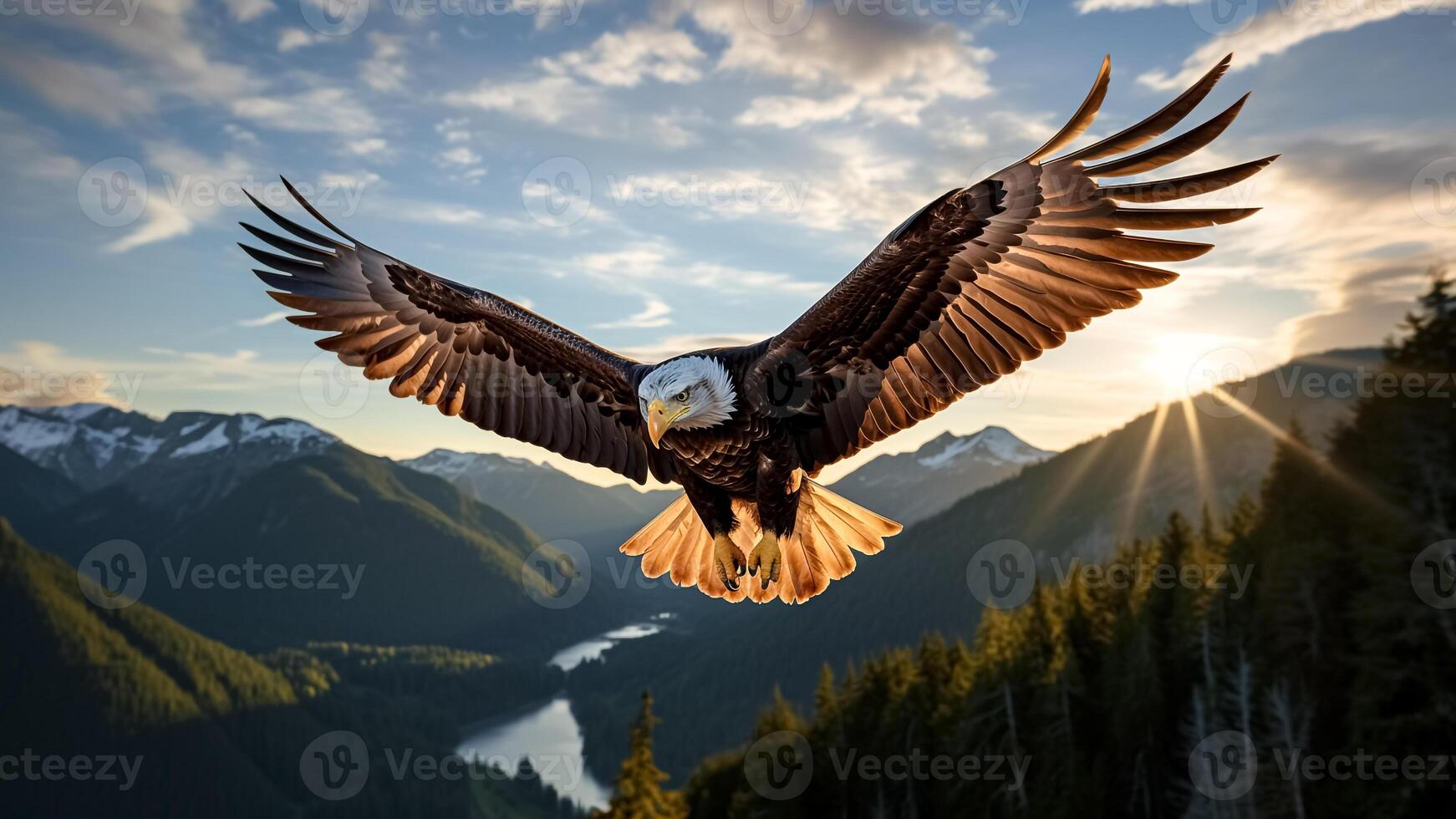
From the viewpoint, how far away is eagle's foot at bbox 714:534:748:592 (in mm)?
5715

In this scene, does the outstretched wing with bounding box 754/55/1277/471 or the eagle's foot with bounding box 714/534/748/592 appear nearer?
the outstretched wing with bounding box 754/55/1277/471

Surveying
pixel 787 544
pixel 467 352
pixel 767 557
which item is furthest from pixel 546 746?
pixel 767 557

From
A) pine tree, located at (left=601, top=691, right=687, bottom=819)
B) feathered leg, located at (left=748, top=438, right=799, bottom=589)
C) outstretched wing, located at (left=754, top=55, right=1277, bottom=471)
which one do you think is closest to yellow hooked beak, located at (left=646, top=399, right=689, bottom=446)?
outstretched wing, located at (left=754, top=55, right=1277, bottom=471)

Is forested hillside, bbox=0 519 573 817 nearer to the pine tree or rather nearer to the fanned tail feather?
the pine tree

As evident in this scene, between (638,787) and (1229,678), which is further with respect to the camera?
(1229,678)

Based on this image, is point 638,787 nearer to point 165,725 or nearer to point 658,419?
point 658,419

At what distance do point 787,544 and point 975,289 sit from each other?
7.62ft

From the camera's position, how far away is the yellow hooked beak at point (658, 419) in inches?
183

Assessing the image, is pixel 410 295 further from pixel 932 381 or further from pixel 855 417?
pixel 932 381

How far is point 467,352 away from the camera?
6.73 m

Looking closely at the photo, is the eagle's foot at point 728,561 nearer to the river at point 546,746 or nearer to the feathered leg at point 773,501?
the feathered leg at point 773,501

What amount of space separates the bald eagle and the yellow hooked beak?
13 millimetres

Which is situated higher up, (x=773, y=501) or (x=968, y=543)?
(x=773, y=501)

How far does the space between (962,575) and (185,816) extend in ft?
393
